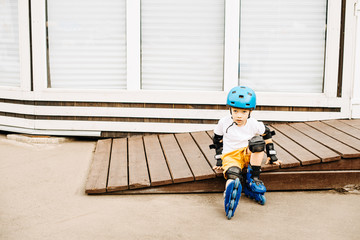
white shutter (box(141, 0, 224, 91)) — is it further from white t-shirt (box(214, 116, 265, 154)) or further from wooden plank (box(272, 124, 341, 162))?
white t-shirt (box(214, 116, 265, 154))

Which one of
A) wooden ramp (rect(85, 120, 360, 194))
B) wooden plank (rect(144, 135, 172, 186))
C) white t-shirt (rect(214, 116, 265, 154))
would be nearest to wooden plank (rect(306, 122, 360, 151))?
wooden ramp (rect(85, 120, 360, 194))

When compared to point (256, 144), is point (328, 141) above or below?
below

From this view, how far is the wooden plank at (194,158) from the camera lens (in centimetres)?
484

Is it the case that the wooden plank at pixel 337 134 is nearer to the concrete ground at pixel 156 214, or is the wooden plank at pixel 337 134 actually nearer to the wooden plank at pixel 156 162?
the concrete ground at pixel 156 214

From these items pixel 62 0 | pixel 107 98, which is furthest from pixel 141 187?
pixel 62 0

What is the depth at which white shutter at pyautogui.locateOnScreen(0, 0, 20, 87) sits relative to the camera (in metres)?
7.16

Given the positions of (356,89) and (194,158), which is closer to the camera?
(194,158)

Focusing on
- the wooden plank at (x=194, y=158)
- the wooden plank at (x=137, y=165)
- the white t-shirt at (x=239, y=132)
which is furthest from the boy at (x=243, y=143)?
the wooden plank at (x=137, y=165)

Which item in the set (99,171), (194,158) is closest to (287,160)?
(194,158)

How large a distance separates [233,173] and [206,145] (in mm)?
1515

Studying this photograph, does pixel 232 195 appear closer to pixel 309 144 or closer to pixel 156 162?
pixel 156 162

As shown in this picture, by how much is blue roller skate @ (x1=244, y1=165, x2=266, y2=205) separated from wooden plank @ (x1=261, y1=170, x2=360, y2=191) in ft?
0.95

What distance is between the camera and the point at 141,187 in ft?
15.8

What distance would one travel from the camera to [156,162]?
5.41m
